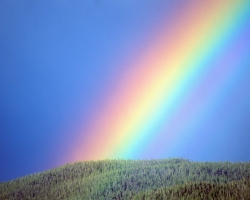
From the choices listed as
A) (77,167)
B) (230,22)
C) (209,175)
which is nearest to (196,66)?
(230,22)

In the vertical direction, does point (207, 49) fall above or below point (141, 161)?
above

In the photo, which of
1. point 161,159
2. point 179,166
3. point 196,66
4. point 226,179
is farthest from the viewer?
point 196,66

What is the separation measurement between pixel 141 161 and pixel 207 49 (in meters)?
1.71

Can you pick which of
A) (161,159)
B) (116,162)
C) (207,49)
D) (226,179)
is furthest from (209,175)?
(207,49)

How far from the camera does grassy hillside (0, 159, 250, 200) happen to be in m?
2.69

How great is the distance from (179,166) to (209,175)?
0.37m

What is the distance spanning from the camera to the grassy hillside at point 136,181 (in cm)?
269

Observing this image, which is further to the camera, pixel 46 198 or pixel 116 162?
pixel 116 162

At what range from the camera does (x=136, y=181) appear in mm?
3029

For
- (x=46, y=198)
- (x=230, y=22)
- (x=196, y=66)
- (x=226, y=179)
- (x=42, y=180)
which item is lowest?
(x=226, y=179)

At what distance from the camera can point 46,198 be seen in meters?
3.06

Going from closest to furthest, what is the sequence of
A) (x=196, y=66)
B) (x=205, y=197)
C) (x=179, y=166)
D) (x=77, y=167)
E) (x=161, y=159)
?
(x=205, y=197) < (x=179, y=166) < (x=77, y=167) < (x=161, y=159) < (x=196, y=66)

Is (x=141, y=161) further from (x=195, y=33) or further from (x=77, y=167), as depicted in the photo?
(x=195, y=33)

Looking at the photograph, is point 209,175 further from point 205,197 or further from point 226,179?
point 205,197
